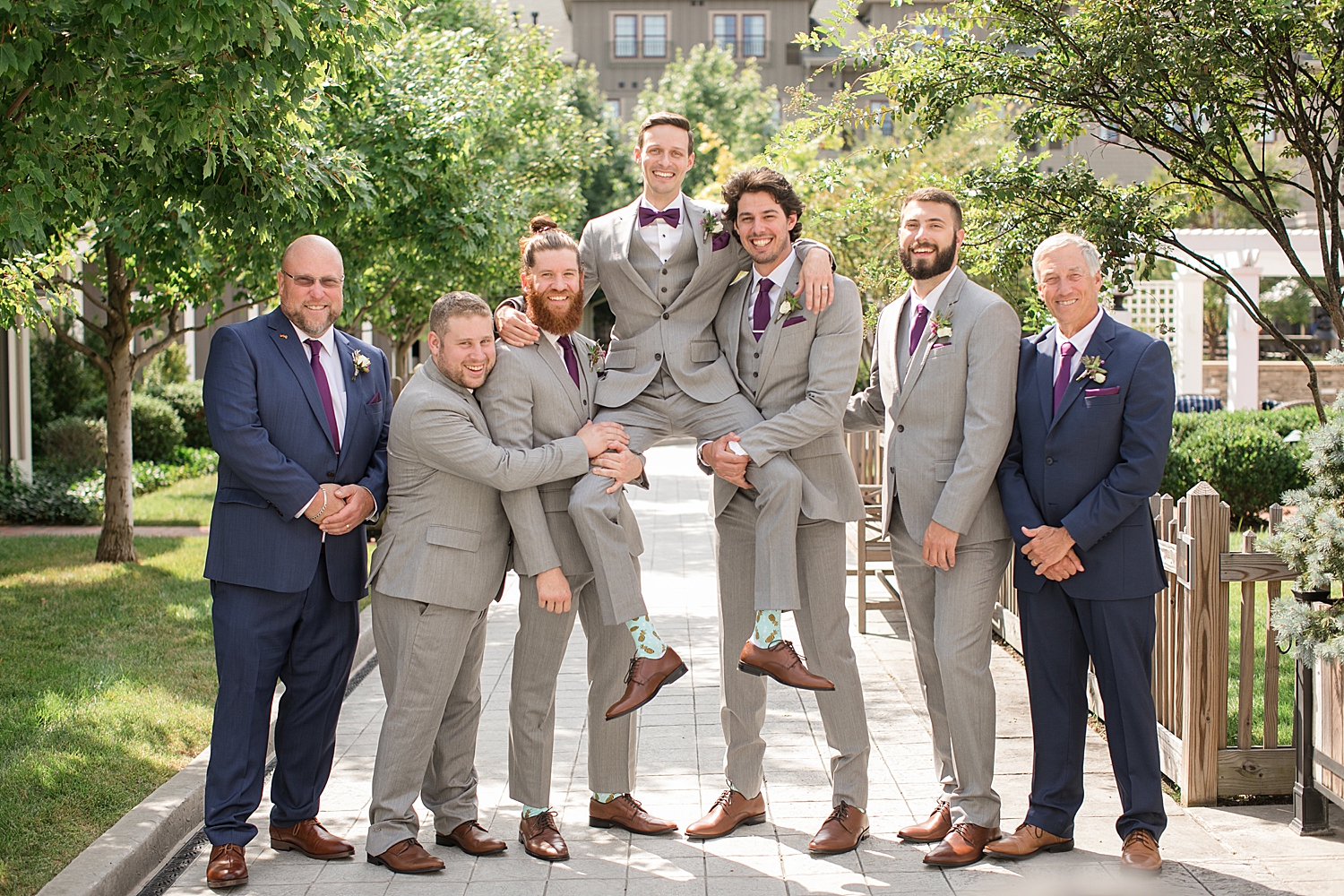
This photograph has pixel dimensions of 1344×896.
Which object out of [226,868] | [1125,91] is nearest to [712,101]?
[1125,91]

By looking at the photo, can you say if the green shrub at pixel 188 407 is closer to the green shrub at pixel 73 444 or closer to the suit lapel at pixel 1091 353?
the green shrub at pixel 73 444

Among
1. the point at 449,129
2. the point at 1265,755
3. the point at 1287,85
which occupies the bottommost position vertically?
the point at 1265,755

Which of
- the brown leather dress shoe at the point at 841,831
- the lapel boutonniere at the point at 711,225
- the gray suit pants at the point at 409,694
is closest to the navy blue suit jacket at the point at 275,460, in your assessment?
the gray suit pants at the point at 409,694

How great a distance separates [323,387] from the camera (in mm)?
4742

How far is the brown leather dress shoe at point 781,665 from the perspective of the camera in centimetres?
445

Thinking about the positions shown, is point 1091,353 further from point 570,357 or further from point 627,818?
point 627,818

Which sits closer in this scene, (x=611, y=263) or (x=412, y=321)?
(x=611, y=263)

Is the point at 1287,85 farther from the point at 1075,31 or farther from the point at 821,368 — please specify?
the point at 821,368

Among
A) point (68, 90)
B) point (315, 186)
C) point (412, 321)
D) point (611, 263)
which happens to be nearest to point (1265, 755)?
point (611, 263)

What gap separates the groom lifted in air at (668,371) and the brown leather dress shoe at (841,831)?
59 cm

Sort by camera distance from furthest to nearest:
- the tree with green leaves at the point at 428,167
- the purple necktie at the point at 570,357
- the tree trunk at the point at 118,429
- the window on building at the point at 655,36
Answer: the window on building at the point at 655,36 → the tree trunk at the point at 118,429 → the tree with green leaves at the point at 428,167 → the purple necktie at the point at 570,357

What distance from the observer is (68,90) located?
188 inches

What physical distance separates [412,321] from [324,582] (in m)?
14.2

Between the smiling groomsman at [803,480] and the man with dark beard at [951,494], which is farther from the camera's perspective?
the smiling groomsman at [803,480]
